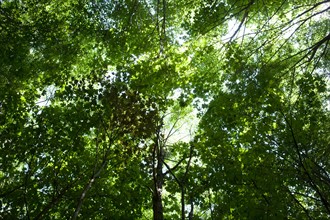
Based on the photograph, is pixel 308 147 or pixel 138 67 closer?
pixel 138 67

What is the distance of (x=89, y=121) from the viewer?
8203mm

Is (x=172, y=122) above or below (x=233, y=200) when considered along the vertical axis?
above

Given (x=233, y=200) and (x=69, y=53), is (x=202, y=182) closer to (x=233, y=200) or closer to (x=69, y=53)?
(x=233, y=200)

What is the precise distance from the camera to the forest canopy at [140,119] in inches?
300

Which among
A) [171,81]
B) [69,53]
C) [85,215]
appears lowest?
[85,215]

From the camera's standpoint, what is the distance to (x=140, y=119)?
7.93 m

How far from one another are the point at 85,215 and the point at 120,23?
6753 mm

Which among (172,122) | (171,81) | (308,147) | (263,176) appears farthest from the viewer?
(172,122)

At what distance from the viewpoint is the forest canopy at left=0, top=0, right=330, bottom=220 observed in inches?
300

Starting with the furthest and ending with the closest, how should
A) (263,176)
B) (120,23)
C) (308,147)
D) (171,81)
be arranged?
(120,23) → (308,147) → (263,176) → (171,81)

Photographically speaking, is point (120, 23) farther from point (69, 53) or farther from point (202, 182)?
point (202, 182)

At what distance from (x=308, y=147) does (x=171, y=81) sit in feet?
18.5

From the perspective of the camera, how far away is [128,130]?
784cm

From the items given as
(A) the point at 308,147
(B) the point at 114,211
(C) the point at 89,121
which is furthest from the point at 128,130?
(A) the point at 308,147
